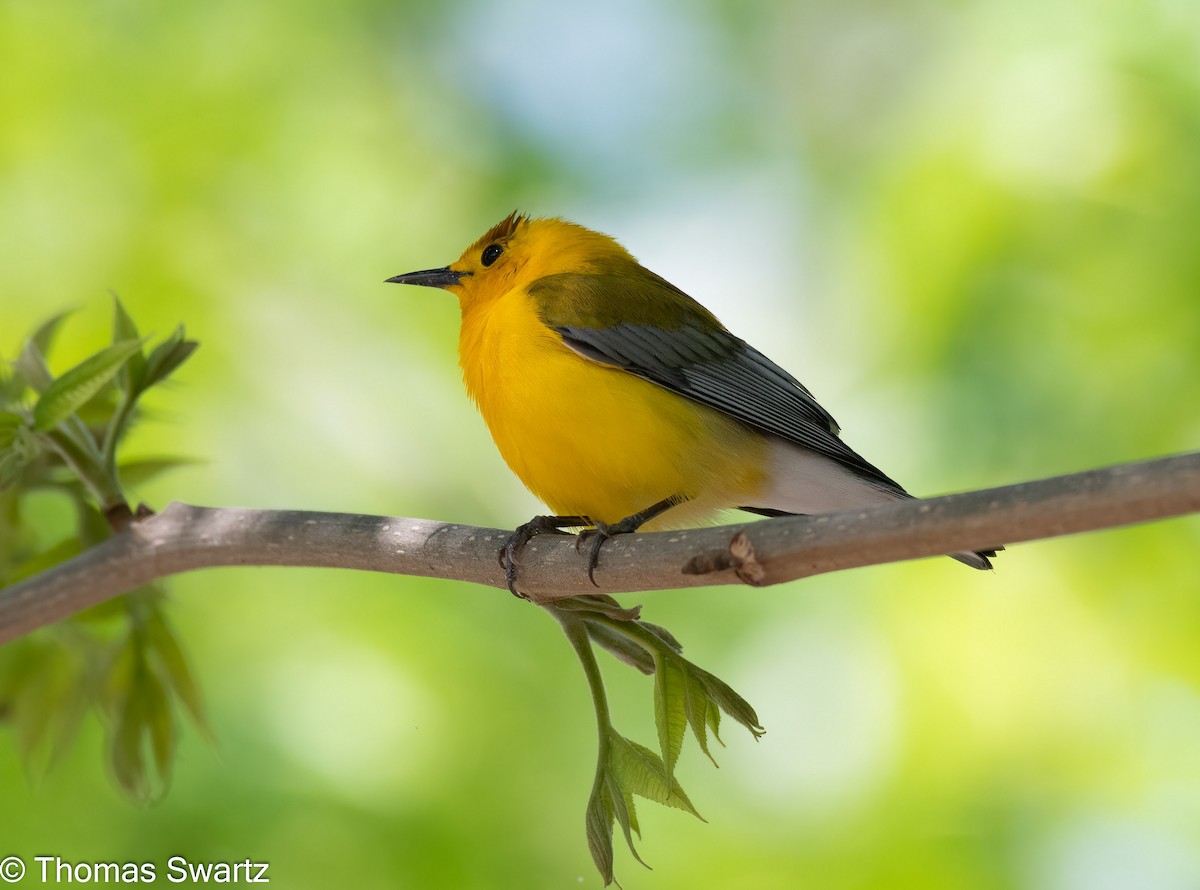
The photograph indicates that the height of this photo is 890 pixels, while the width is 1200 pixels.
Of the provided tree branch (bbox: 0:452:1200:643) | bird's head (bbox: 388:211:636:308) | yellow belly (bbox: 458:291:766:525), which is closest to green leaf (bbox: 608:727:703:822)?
tree branch (bbox: 0:452:1200:643)

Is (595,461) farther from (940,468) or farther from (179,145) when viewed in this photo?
(179,145)

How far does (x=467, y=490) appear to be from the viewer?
368cm

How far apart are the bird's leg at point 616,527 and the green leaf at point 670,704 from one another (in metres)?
0.18

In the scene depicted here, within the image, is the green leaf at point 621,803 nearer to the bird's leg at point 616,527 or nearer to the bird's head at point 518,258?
the bird's leg at point 616,527

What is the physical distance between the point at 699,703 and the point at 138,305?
8.93 ft

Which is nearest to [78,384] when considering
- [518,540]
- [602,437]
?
[518,540]

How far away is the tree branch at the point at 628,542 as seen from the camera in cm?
105

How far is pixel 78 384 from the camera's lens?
1.70 m

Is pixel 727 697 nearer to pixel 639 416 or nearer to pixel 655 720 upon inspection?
pixel 655 720

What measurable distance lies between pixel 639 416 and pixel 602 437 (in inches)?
3.0

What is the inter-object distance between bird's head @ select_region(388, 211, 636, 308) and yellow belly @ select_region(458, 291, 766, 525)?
0.33m

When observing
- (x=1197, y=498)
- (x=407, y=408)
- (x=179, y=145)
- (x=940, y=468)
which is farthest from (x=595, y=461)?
(x=179, y=145)

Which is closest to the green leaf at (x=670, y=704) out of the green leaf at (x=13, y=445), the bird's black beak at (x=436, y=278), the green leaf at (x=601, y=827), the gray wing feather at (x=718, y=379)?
the green leaf at (x=601, y=827)

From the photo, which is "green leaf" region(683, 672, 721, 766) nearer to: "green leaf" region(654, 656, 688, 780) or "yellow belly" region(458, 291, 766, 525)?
"green leaf" region(654, 656, 688, 780)
